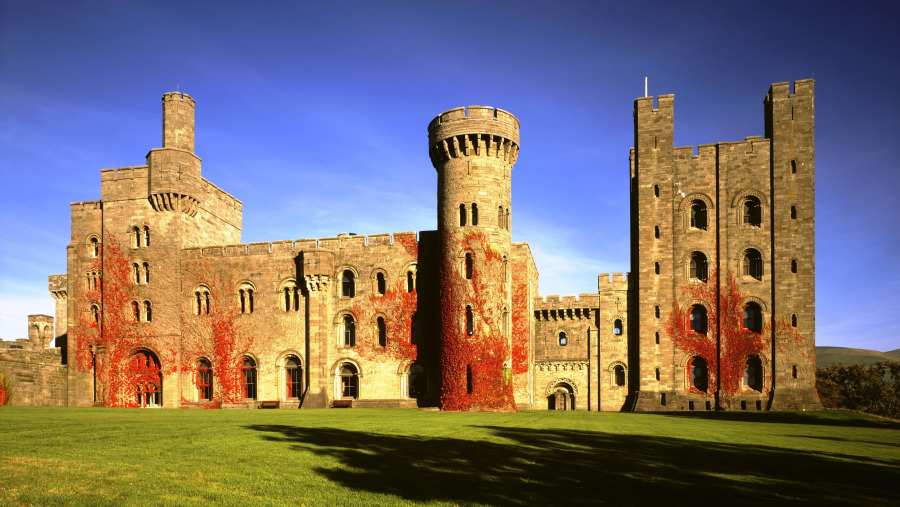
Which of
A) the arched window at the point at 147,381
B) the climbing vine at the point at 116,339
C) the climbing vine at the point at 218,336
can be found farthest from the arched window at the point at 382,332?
the arched window at the point at 147,381

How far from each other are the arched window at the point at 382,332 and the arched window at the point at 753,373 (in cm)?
2205

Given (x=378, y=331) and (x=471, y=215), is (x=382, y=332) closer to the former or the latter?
(x=378, y=331)

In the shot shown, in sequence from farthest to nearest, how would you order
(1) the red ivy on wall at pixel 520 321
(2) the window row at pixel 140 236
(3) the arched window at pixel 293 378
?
(2) the window row at pixel 140 236, (3) the arched window at pixel 293 378, (1) the red ivy on wall at pixel 520 321

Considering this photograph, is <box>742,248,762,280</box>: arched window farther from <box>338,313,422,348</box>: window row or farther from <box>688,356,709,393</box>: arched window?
<box>338,313,422,348</box>: window row

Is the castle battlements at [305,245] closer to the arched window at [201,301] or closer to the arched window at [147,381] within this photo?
the arched window at [201,301]

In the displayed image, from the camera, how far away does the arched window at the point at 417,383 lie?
37469 millimetres

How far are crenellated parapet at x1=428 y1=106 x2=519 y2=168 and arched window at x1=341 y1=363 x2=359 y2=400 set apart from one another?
1414cm

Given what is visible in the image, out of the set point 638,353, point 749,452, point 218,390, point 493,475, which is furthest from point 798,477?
point 218,390

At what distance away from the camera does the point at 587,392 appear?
3950 centimetres

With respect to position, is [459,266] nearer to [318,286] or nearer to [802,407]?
[318,286]

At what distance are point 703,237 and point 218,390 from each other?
32.4 meters

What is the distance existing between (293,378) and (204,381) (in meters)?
6.46

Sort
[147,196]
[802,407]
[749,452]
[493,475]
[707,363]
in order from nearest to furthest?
[493,475] < [749,452] < [802,407] < [707,363] < [147,196]

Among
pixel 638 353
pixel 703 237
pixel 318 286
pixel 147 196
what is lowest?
pixel 638 353
